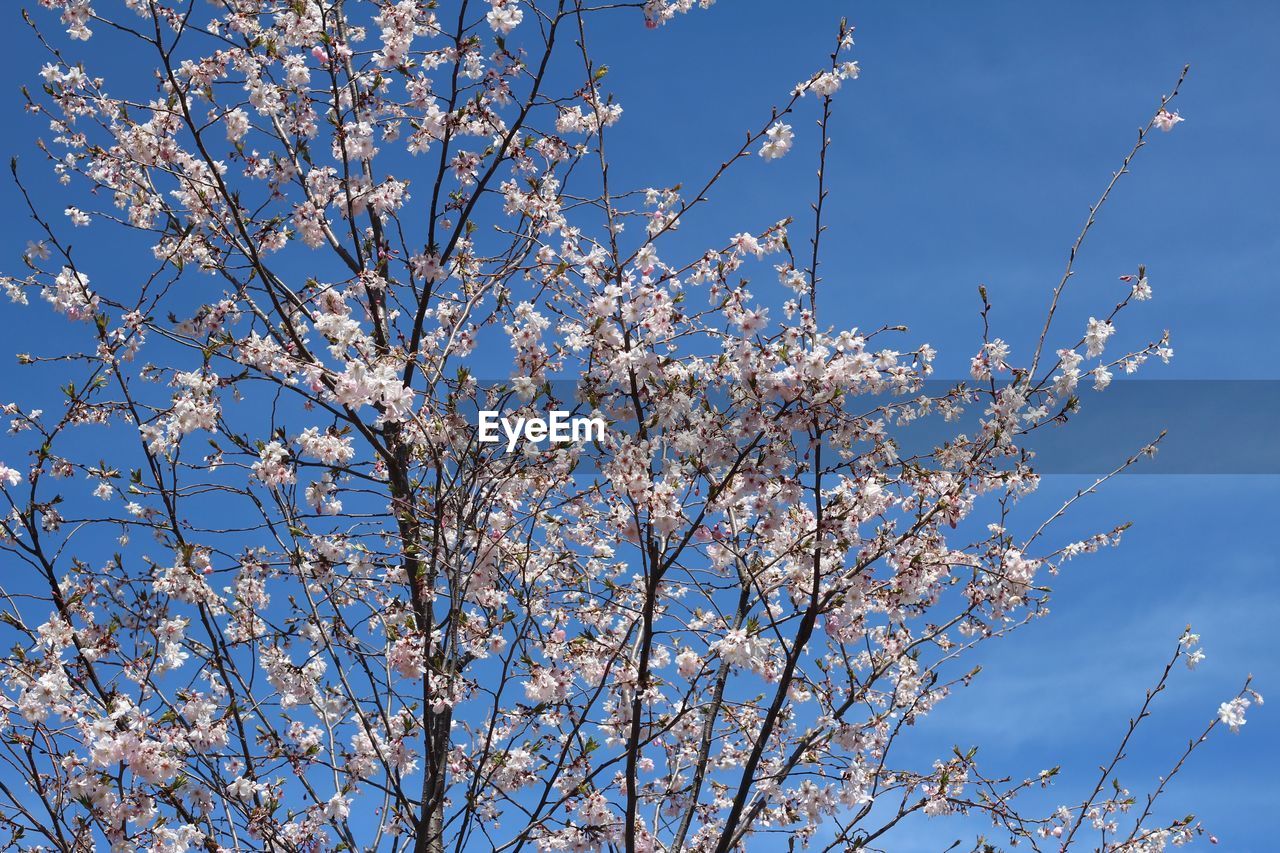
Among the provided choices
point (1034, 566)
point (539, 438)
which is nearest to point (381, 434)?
point (539, 438)

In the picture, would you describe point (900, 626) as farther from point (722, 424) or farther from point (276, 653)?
point (276, 653)

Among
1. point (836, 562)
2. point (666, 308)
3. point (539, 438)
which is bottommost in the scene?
point (836, 562)

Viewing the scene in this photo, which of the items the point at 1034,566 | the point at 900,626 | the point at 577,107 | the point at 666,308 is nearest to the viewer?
the point at 666,308

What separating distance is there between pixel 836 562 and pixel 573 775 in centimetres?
161

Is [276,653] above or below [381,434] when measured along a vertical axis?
below

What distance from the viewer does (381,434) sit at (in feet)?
18.4

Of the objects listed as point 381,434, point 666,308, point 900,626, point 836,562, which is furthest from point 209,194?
point 900,626

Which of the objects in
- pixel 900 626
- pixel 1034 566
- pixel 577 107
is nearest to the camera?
pixel 1034 566

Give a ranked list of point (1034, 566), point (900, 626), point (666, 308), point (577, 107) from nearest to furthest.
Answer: point (666, 308) < point (1034, 566) < point (900, 626) < point (577, 107)

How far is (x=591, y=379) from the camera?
16.2 feet

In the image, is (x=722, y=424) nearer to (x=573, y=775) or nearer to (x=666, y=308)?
(x=666, y=308)

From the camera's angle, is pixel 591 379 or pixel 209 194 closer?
pixel 591 379

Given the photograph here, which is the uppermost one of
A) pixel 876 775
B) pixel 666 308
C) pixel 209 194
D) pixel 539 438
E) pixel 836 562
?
pixel 209 194

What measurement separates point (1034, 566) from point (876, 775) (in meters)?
1.31
